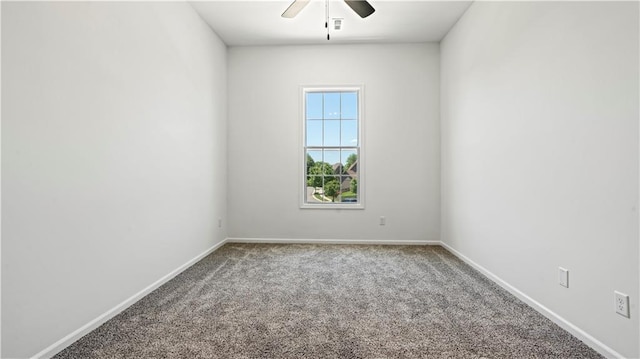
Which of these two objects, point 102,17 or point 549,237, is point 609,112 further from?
point 102,17

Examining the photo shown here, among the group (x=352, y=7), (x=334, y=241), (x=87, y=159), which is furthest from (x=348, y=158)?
(x=87, y=159)

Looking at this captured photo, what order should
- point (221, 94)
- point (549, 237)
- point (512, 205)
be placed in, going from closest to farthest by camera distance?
point (549, 237) → point (512, 205) → point (221, 94)

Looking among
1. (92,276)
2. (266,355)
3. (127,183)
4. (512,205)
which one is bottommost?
(266,355)

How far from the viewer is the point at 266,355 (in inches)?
65.7

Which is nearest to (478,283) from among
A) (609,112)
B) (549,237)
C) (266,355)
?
(549,237)

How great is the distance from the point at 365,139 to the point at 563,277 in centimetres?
285

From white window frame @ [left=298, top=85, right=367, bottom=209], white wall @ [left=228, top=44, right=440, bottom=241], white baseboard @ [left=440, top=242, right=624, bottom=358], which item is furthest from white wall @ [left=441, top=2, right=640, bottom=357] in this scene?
white window frame @ [left=298, top=85, right=367, bottom=209]

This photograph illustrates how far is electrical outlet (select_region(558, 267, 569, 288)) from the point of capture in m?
1.98

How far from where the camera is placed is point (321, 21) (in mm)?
3756

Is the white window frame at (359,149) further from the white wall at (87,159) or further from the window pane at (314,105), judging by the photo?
the white wall at (87,159)

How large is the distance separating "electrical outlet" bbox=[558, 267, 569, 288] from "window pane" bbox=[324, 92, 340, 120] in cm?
323

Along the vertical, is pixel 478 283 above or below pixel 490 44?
below

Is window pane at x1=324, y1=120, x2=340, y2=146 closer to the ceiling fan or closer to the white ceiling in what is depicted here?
the white ceiling

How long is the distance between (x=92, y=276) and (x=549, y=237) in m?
3.04
